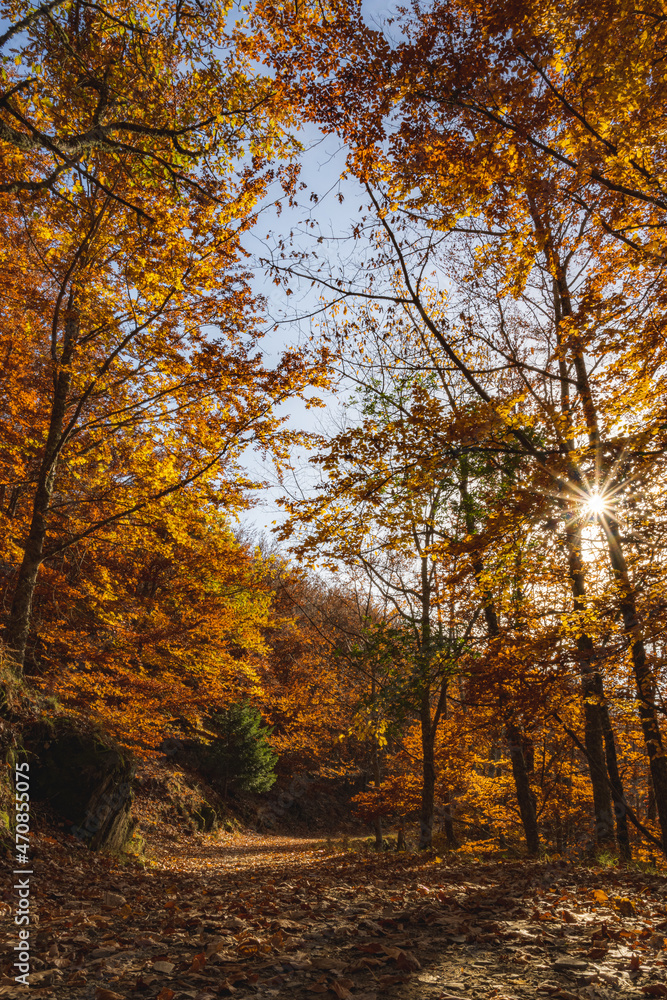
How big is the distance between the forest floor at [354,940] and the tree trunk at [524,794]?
4.42 metres

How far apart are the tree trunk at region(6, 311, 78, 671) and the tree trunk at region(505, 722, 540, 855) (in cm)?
872

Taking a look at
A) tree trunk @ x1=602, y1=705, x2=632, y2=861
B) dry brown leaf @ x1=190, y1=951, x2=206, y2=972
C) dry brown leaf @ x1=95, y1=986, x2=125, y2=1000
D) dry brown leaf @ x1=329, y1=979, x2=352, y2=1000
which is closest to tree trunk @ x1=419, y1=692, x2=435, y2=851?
tree trunk @ x1=602, y1=705, x2=632, y2=861

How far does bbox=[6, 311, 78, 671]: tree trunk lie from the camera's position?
7113mm

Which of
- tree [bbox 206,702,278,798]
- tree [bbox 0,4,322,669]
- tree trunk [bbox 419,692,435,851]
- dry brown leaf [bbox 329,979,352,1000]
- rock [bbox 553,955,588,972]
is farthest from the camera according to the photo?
tree [bbox 206,702,278,798]

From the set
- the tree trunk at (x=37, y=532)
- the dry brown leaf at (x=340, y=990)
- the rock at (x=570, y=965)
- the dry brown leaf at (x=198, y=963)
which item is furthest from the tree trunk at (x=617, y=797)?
the tree trunk at (x=37, y=532)

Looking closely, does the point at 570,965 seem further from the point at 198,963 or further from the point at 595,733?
the point at 595,733

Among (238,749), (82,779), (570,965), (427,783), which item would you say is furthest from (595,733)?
(238,749)

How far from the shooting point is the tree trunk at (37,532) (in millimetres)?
7113

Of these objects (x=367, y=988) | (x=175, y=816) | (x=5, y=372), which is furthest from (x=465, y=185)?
(x=175, y=816)

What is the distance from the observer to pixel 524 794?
406 inches

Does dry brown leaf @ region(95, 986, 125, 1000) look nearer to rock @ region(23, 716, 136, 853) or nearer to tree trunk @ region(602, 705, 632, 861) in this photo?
rock @ region(23, 716, 136, 853)

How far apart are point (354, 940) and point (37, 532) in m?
6.53

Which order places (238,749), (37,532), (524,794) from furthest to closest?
(238,749), (524,794), (37,532)

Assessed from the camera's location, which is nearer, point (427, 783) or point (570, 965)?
point (570, 965)
